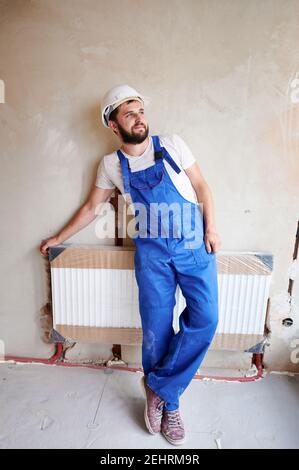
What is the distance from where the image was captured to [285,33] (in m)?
1.51

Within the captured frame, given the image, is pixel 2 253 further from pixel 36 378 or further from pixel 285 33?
pixel 285 33

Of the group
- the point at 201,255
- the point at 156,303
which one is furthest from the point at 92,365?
the point at 201,255

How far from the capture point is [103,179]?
63.5 inches

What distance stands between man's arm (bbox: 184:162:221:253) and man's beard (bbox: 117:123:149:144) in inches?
9.8

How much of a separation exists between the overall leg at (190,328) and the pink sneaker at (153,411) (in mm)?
43

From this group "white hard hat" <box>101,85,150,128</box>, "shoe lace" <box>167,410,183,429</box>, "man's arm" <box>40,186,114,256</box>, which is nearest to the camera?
"white hard hat" <box>101,85,150,128</box>

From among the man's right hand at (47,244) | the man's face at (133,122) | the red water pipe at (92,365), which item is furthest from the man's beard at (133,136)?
the red water pipe at (92,365)

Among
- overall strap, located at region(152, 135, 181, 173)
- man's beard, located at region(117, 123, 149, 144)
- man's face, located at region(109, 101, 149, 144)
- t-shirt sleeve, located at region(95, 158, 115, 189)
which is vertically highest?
man's face, located at region(109, 101, 149, 144)

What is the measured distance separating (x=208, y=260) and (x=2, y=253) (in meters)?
1.22

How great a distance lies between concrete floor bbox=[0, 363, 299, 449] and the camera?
1.49m

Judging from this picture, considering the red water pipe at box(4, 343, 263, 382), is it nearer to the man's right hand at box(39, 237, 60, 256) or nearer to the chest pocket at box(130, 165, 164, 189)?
the man's right hand at box(39, 237, 60, 256)

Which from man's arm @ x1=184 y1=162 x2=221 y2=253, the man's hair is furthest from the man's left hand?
the man's hair

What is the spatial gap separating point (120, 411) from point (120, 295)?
58cm

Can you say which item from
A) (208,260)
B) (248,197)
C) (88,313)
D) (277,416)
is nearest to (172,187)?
(208,260)
